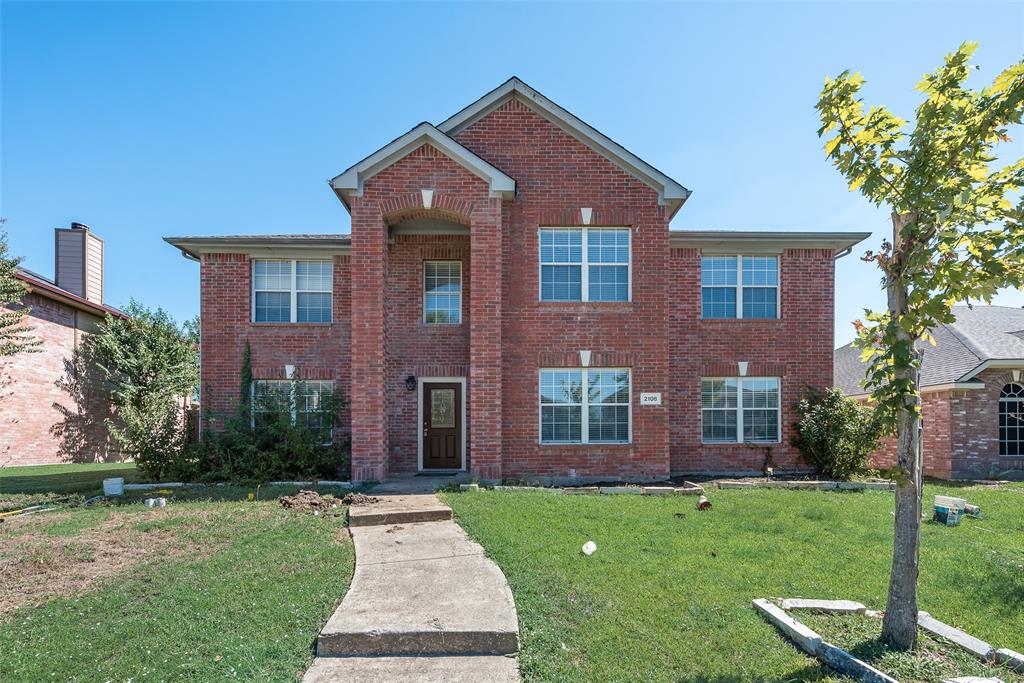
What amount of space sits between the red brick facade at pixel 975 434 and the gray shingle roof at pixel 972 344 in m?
0.46

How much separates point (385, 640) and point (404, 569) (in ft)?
A: 5.45

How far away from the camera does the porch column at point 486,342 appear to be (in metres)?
11.5

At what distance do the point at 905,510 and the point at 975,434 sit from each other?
12.8m

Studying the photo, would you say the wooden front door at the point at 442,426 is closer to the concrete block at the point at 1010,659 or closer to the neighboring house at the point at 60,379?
the concrete block at the point at 1010,659

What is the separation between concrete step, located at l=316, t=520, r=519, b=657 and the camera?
453 centimetres

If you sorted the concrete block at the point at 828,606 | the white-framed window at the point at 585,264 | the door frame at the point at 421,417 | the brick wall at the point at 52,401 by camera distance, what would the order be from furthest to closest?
the brick wall at the point at 52,401
the door frame at the point at 421,417
the white-framed window at the point at 585,264
the concrete block at the point at 828,606

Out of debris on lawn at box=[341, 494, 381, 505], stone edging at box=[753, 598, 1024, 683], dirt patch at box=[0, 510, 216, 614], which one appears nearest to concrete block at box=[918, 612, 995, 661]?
stone edging at box=[753, 598, 1024, 683]

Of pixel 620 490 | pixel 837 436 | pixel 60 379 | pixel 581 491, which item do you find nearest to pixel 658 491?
pixel 620 490

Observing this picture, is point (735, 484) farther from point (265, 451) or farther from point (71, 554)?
point (71, 554)

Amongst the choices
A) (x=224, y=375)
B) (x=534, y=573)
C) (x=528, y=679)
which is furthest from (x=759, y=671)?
(x=224, y=375)

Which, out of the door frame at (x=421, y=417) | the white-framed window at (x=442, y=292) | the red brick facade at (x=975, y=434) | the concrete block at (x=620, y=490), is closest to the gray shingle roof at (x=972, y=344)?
the red brick facade at (x=975, y=434)

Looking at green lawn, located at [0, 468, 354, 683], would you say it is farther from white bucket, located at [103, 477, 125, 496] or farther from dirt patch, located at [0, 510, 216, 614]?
white bucket, located at [103, 477, 125, 496]

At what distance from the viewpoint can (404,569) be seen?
620 centimetres

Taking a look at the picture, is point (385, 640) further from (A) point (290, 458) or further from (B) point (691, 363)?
(B) point (691, 363)
